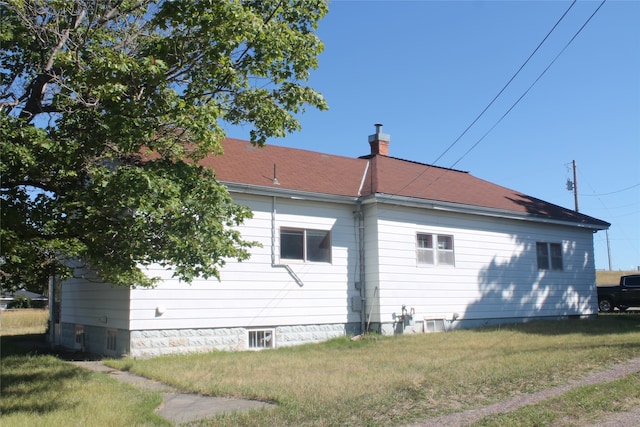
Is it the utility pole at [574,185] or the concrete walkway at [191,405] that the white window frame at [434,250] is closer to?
the concrete walkway at [191,405]

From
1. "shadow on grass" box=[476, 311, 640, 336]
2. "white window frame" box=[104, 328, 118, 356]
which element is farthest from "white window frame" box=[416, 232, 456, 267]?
"white window frame" box=[104, 328, 118, 356]

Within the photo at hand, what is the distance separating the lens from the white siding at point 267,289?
43.7 feet

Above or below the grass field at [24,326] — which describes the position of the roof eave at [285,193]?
above

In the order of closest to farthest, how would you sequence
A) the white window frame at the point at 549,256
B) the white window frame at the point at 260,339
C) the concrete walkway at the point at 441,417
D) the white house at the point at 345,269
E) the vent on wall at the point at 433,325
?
1. the concrete walkway at the point at 441,417
2. the white house at the point at 345,269
3. the white window frame at the point at 260,339
4. the vent on wall at the point at 433,325
5. the white window frame at the point at 549,256

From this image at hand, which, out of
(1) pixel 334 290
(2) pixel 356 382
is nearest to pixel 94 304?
(1) pixel 334 290

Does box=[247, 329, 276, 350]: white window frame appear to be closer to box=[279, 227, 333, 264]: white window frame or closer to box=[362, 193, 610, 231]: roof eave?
box=[279, 227, 333, 264]: white window frame

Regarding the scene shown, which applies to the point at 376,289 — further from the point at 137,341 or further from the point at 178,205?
the point at 178,205

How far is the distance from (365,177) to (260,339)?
6470 millimetres

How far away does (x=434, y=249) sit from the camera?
17453 millimetres

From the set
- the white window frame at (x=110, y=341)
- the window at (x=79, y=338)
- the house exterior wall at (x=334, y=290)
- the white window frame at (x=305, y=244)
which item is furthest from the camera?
the window at (x=79, y=338)

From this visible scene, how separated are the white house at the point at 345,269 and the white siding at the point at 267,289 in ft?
0.09

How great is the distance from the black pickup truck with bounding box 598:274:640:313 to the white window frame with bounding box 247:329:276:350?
68.7 feet

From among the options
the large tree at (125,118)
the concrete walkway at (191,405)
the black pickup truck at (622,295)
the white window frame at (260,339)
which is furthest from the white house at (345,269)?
the black pickup truck at (622,295)

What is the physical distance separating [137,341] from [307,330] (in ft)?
14.5
